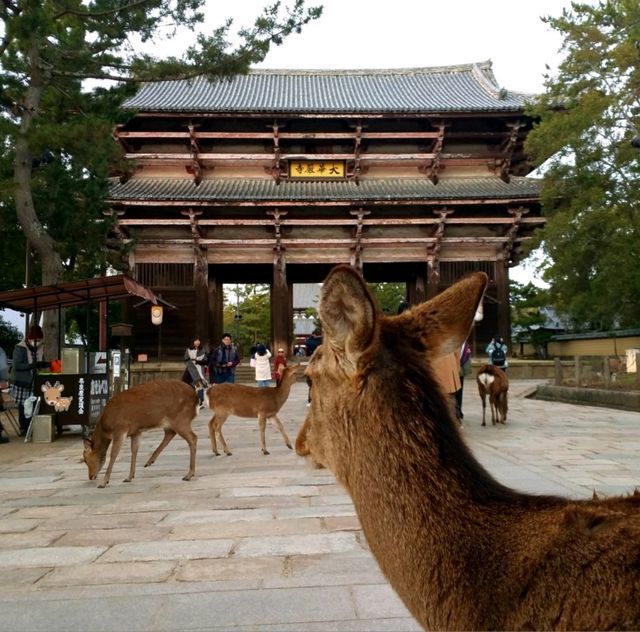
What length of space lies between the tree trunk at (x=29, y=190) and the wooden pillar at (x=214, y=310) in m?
9.88

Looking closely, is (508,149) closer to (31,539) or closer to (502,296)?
(502,296)

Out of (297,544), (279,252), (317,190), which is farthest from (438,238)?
(297,544)

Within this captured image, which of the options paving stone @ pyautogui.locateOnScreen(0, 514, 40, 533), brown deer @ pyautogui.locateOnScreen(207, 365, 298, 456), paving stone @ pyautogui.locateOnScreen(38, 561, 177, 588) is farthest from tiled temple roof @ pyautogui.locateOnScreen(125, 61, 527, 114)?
paving stone @ pyautogui.locateOnScreen(38, 561, 177, 588)

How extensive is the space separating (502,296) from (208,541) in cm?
1956

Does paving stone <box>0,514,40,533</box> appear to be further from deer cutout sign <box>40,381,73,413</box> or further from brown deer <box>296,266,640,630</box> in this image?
deer cutout sign <box>40,381,73,413</box>

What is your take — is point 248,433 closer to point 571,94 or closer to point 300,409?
point 300,409

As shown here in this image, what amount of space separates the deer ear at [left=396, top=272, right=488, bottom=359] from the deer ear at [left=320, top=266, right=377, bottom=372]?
206 millimetres

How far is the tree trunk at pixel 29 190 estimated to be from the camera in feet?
37.5

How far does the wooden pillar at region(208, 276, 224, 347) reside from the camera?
73.9 ft

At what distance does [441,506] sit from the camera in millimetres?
1460

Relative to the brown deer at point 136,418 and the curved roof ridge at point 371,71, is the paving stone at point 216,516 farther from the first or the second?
the curved roof ridge at point 371,71

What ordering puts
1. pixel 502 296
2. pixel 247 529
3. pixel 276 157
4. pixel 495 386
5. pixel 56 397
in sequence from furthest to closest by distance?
1. pixel 276 157
2. pixel 502 296
3. pixel 495 386
4. pixel 56 397
5. pixel 247 529

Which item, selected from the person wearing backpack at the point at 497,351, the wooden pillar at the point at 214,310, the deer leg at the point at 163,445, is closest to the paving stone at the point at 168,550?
the deer leg at the point at 163,445

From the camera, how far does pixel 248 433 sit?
393 inches
